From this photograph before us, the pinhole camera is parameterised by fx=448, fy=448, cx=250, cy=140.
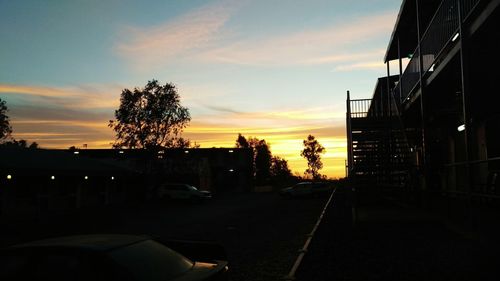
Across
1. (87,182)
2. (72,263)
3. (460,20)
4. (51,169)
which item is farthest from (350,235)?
(87,182)

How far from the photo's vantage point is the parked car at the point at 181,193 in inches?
1388

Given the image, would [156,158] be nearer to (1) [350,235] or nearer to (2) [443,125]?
(2) [443,125]

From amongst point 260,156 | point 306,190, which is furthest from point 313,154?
point 306,190

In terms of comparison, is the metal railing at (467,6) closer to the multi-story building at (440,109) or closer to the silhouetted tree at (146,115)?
the multi-story building at (440,109)

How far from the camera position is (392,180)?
682 inches

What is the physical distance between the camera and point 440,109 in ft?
60.6

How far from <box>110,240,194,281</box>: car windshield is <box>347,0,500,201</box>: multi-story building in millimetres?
7350

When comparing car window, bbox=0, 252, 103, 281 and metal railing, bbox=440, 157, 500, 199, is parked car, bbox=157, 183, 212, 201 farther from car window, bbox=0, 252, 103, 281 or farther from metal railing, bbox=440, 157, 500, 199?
car window, bbox=0, 252, 103, 281

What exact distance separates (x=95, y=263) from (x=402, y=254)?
735cm

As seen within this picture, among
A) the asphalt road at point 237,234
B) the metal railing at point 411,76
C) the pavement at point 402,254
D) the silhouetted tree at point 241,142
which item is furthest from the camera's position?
the silhouetted tree at point 241,142

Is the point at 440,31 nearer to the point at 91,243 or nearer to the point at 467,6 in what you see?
the point at 467,6

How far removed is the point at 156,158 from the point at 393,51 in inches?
1027

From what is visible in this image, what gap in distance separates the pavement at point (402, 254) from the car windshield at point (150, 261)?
12.5 ft

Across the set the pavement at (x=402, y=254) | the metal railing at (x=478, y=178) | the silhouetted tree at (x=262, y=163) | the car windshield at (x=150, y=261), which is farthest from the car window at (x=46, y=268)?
the silhouetted tree at (x=262, y=163)
